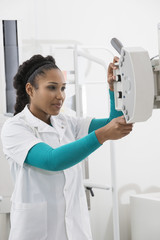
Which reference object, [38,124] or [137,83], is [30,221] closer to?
[38,124]

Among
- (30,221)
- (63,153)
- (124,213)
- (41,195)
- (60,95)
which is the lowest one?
(124,213)

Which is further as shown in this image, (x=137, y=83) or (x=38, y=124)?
(x=38, y=124)

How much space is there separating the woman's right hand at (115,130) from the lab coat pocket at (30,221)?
0.44 meters

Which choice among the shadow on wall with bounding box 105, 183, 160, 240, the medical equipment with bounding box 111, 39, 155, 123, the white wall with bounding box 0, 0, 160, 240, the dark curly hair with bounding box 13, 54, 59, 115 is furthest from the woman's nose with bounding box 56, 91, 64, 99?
the shadow on wall with bounding box 105, 183, 160, 240

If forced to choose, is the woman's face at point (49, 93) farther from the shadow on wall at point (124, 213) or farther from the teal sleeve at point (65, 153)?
the shadow on wall at point (124, 213)

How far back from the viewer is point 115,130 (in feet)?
3.92

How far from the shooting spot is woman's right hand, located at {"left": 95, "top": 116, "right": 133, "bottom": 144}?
3.87ft

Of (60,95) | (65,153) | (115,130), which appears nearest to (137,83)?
(115,130)

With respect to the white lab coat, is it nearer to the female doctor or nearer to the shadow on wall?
the female doctor

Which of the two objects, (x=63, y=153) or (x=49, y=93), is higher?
(x=49, y=93)

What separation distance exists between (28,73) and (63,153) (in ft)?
1.68

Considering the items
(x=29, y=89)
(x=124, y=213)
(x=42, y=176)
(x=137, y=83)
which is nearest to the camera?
(x=137, y=83)

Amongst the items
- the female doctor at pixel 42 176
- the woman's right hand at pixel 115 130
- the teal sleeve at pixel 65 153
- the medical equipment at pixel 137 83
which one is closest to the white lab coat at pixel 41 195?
the female doctor at pixel 42 176

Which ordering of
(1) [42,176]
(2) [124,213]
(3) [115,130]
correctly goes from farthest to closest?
(2) [124,213]
(1) [42,176]
(3) [115,130]
